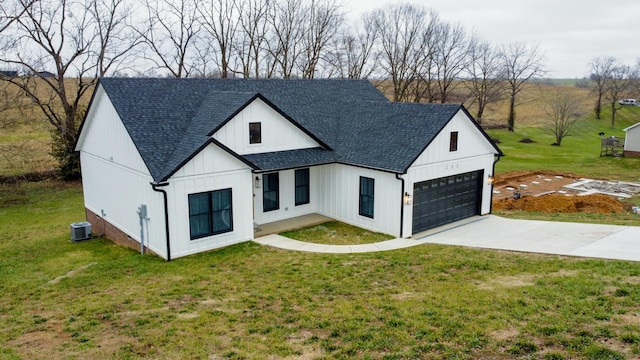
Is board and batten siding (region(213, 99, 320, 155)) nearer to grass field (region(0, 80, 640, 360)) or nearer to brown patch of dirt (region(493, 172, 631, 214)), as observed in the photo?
grass field (region(0, 80, 640, 360))

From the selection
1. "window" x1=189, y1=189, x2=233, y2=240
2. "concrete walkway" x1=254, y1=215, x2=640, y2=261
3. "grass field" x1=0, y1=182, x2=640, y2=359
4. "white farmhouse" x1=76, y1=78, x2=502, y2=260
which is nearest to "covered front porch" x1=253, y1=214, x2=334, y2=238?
"white farmhouse" x1=76, y1=78, x2=502, y2=260

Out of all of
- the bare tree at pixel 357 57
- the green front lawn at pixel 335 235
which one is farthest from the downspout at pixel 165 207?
the bare tree at pixel 357 57

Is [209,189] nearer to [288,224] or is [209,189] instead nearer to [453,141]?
[288,224]

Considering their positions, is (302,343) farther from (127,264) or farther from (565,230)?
(565,230)

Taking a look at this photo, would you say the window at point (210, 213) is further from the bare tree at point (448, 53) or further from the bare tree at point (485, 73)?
the bare tree at point (485, 73)

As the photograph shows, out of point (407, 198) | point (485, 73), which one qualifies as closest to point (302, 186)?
point (407, 198)

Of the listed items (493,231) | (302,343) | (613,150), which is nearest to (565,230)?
(493,231)

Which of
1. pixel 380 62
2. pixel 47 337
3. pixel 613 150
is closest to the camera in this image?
pixel 47 337
